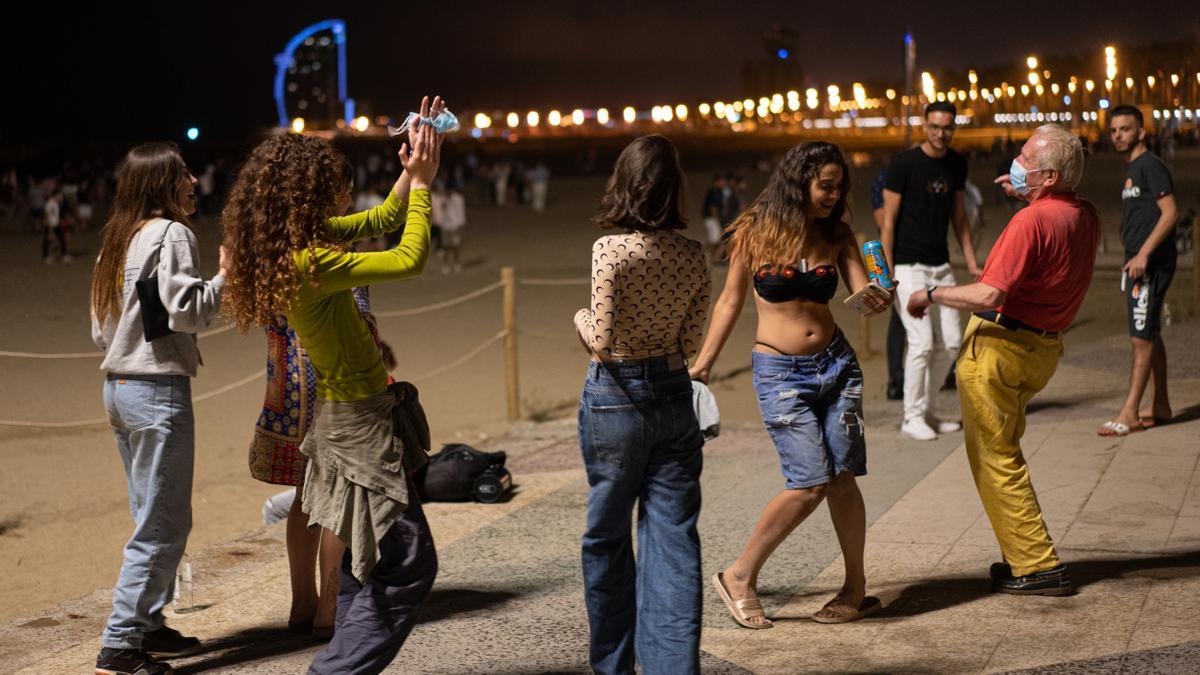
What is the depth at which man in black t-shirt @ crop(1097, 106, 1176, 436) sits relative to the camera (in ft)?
22.9

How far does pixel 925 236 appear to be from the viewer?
7.49m

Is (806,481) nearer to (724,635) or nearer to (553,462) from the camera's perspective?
A: (724,635)

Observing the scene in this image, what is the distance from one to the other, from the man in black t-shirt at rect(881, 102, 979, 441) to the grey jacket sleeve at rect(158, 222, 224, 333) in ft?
14.7

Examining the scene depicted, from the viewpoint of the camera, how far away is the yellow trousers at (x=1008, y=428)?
4730mm

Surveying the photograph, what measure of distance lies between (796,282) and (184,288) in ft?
6.75

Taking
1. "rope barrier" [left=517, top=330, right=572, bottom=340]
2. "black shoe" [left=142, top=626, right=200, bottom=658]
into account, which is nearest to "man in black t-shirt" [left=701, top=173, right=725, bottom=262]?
"rope barrier" [left=517, top=330, right=572, bottom=340]

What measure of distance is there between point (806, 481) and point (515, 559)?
5.50ft

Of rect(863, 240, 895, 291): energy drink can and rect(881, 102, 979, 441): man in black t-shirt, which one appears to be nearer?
rect(863, 240, 895, 291): energy drink can

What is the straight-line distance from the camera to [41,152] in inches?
3110

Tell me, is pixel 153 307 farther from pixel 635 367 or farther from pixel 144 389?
pixel 635 367

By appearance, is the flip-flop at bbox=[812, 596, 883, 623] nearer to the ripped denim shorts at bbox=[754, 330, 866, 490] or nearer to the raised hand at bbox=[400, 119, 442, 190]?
the ripped denim shorts at bbox=[754, 330, 866, 490]

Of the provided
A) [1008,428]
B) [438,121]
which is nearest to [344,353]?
[438,121]

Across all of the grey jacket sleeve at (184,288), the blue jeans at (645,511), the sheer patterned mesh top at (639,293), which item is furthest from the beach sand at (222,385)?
the blue jeans at (645,511)

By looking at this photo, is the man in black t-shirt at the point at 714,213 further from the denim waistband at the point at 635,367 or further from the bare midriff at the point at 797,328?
the denim waistband at the point at 635,367
